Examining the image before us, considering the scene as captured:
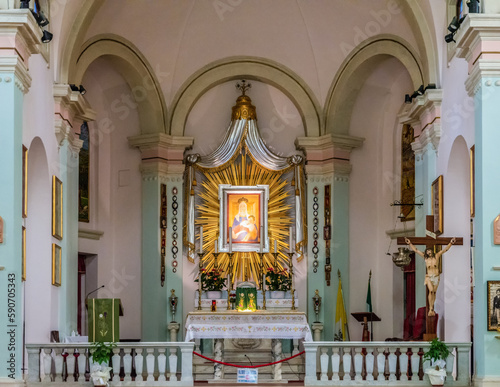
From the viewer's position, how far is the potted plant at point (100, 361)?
43.2 feet

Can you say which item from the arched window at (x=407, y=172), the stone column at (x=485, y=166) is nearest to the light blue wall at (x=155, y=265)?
the arched window at (x=407, y=172)

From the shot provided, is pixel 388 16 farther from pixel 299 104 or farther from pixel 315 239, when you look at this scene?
pixel 315 239

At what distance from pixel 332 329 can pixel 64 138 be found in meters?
6.46

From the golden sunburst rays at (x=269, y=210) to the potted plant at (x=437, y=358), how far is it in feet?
22.5

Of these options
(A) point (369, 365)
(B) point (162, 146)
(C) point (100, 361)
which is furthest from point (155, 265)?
(A) point (369, 365)

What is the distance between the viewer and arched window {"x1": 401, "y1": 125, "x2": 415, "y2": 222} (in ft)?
63.7

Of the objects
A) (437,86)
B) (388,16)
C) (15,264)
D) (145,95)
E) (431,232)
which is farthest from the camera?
(145,95)

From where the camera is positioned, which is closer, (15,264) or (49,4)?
(15,264)

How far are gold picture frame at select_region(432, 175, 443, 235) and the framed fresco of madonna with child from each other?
169 inches

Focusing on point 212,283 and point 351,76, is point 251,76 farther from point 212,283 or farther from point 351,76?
point 212,283

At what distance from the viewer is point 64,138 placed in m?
16.9

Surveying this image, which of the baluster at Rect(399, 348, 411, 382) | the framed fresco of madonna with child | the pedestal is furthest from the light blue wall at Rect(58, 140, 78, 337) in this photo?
the baluster at Rect(399, 348, 411, 382)

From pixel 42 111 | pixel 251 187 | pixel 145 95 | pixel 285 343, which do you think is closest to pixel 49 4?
pixel 42 111

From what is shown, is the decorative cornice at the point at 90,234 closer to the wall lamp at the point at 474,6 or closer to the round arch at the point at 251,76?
the round arch at the point at 251,76
